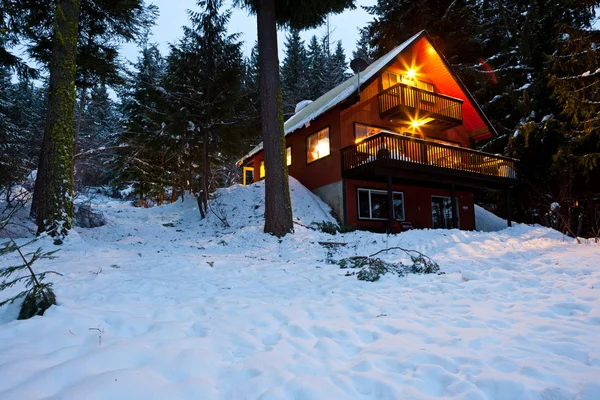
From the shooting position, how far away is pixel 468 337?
2.91 metres

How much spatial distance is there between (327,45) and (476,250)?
3965 cm

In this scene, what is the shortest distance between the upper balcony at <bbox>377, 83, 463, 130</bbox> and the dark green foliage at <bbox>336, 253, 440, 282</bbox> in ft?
34.1

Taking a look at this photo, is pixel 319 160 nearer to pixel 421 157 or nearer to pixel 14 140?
pixel 421 157

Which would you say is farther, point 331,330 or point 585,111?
point 585,111

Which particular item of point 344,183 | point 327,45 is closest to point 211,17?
point 344,183

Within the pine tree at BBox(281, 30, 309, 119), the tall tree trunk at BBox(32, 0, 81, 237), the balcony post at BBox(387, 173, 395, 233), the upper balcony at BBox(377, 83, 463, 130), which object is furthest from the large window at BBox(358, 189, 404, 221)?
the pine tree at BBox(281, 30, 309, 119)

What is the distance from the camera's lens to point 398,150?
42.8ft

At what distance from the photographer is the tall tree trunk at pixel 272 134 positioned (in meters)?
10.4

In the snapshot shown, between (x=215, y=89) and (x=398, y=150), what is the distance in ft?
32.4

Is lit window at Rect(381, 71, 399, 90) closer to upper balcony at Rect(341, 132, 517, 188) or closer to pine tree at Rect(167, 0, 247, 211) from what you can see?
upper balcony at Rect(341, 132, 517, 188)

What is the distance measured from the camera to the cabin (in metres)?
13.6

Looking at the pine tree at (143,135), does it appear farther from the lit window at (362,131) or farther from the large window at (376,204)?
the large window at (376,204)

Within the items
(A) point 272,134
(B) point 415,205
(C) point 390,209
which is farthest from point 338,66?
(A) point 272,134

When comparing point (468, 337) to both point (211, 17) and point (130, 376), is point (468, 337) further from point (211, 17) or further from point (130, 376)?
point (211, 17)
